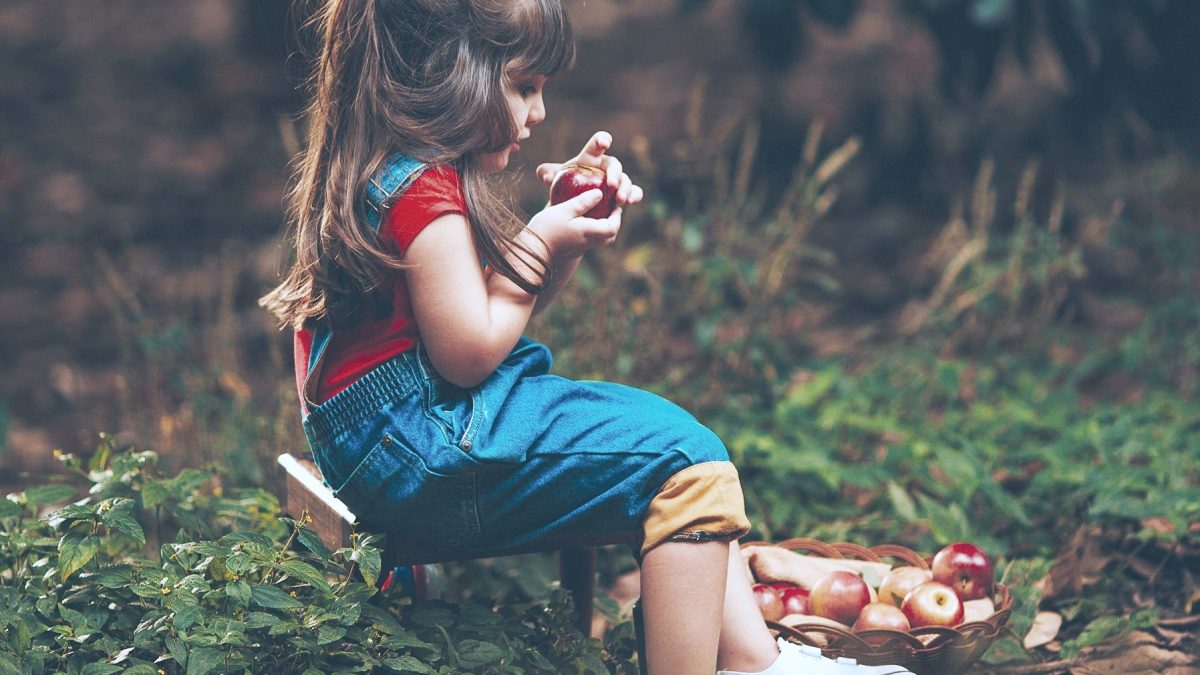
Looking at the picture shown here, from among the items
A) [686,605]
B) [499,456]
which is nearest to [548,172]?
[499,456]

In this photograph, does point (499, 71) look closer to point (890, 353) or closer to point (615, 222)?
point (615, 222)

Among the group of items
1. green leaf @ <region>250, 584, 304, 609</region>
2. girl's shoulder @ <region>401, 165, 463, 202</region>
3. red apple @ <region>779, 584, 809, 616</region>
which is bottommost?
red apple @ <region>779, 584, 809, 616</region>

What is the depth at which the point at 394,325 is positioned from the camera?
6.61ft

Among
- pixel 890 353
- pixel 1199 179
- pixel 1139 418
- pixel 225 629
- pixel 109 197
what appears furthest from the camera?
pixel 109 197

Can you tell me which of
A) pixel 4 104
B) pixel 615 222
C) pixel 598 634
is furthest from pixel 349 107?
pixel 4 104

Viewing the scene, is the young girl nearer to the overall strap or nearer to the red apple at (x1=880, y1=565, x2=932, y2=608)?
the overall strap

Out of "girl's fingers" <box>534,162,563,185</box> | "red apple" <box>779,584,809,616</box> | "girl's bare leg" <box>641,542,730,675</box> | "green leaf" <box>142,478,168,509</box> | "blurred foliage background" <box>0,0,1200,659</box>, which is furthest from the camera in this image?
"blurred foliage background" <box>0,0,1200,659</box>

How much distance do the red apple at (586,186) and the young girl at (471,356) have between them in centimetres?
2

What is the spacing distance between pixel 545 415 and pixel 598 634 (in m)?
0.81

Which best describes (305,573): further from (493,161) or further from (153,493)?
(493,161)

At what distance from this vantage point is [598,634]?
263 centimetres

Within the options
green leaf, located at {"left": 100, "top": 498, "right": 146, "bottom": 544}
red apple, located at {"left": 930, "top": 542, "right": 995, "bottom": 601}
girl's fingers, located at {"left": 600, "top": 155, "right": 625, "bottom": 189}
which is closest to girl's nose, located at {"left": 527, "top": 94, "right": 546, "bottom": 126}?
girl's fingers, located at {"left": 600, "top": 155, "right": 625, "bottom": 189}

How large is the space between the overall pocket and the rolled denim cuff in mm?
275

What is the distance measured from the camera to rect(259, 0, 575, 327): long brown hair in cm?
195
